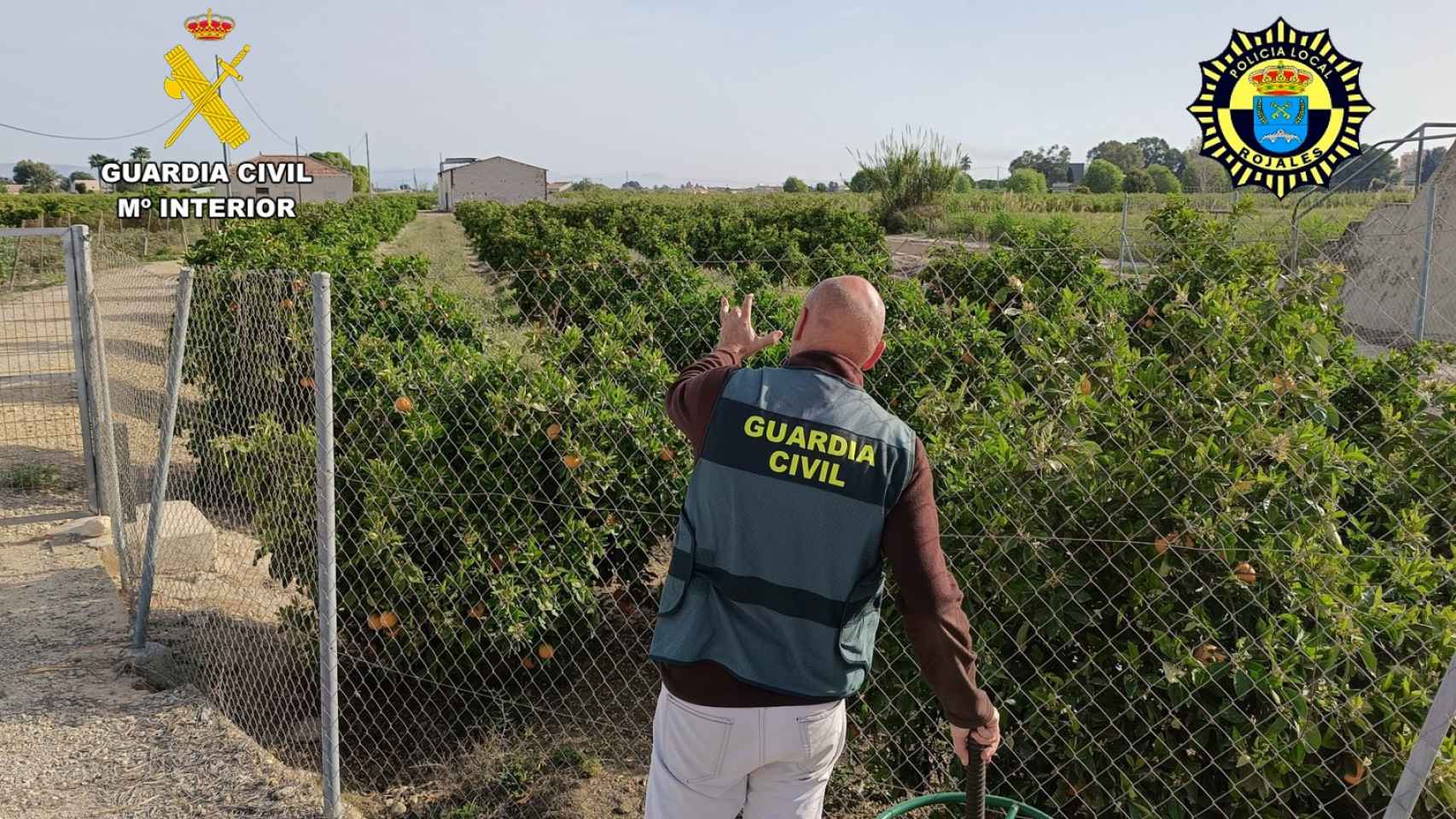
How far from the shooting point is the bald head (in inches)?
86.4

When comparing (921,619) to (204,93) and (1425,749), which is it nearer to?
(1425,749)

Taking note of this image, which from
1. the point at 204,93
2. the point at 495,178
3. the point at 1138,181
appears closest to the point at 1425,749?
the point at 204,93

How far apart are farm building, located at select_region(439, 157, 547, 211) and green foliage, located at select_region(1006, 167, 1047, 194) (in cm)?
4385

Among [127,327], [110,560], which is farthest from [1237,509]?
[127,327]

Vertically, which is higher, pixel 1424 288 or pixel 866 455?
pixel 1424 288

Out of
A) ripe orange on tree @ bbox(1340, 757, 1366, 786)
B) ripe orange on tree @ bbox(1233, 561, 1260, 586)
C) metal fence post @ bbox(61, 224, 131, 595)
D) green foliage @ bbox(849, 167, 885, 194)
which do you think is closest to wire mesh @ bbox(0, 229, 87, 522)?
metal fence post @ bbox(61, 224, 131, 595)

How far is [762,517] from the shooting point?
84.1 inches

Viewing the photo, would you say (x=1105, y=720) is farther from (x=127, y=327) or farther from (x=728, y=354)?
(x=127, y=327)

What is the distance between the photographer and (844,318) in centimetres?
219

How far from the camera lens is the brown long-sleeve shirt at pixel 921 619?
2080 mm

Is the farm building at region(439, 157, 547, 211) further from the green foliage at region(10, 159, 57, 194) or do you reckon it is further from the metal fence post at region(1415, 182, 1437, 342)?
the metal fence post at region(1415, 182, 1437, 342)

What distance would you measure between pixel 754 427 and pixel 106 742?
3.39 metres

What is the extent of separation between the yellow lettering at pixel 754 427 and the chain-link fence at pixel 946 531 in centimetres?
93

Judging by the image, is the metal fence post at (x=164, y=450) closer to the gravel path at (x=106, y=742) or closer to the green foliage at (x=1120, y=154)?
the gravel path at (x=106, y=742)
